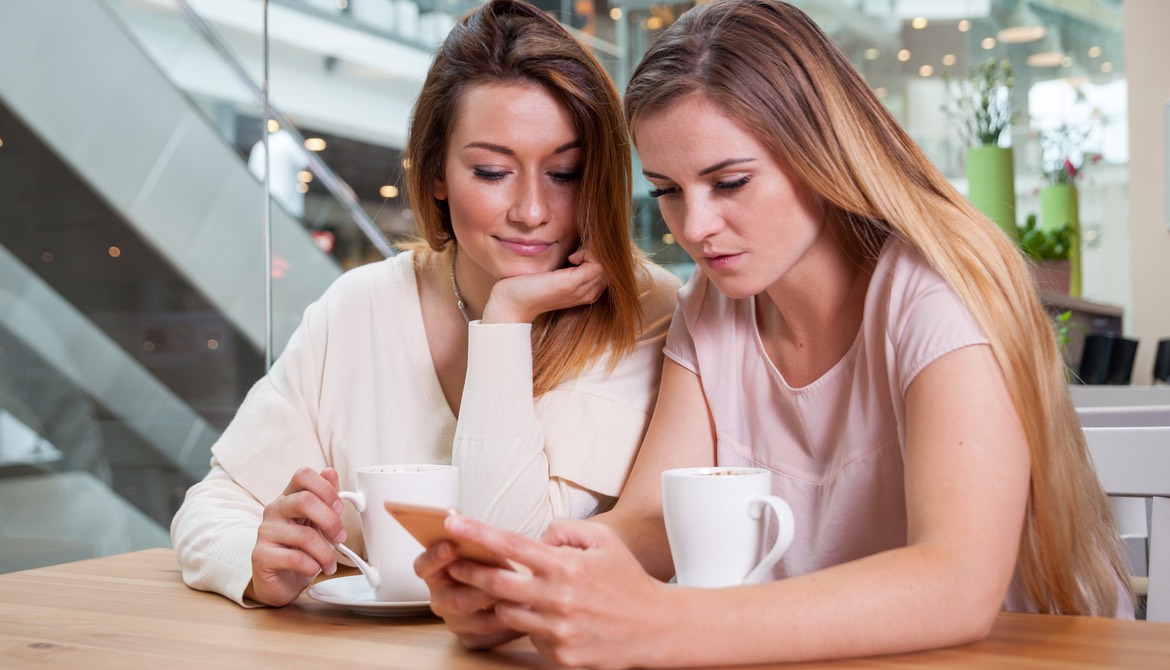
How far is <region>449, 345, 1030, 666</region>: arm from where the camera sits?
829 millimetres

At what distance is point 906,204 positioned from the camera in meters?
1.23

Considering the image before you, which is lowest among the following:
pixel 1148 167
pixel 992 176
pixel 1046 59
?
pixel 992 176

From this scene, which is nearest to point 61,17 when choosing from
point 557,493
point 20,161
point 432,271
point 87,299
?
point 20,161

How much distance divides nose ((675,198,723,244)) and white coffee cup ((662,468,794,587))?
1.13 feet

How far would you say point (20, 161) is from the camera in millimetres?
3291

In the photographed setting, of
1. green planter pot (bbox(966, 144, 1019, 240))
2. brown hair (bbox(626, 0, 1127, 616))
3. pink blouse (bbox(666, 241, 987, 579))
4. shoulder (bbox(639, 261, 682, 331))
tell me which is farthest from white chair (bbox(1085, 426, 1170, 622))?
green planter pot (bbox(966, 144, 1019, 240))

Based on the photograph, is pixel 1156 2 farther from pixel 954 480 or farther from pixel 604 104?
pixel 954 480

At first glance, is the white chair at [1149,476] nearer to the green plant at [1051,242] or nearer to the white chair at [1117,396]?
the white chair at [1117,396]

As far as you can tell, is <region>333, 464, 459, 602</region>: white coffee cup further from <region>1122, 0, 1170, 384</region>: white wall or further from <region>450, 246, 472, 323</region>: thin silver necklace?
<region>1122, 0, 1170, 384</region>: white wall

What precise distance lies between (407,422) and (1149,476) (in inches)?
40.9

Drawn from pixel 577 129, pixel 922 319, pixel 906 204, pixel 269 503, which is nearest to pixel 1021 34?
pixel 577 129

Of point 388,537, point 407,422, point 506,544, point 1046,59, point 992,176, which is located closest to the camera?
point 506,544

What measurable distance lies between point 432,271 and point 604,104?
473 mm

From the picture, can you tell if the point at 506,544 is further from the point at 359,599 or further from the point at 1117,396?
the point at 1117,396
